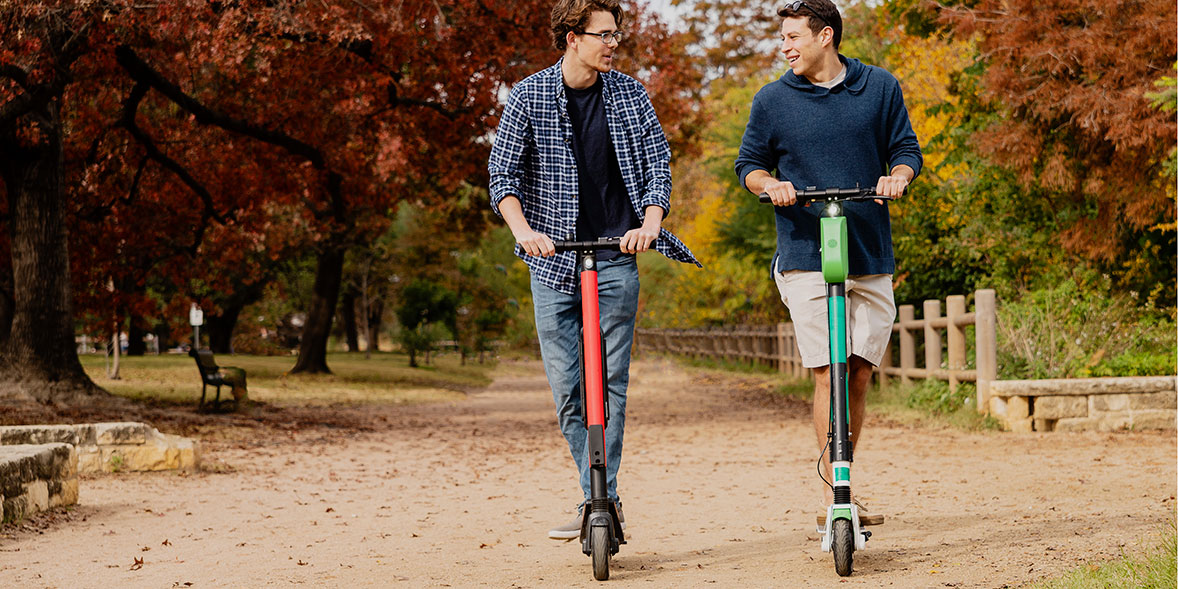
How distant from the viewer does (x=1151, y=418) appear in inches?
416

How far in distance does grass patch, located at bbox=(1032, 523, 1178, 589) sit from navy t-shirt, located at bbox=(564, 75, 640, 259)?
2028 millimetres

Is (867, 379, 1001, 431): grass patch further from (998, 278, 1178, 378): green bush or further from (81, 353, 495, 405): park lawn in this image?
(81, 353, 495, 405): park lawn

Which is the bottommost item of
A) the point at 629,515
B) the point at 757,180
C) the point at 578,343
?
the point at 629,515

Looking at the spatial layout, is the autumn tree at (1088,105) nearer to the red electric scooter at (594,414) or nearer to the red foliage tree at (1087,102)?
the red foliage tree at (1087,102)

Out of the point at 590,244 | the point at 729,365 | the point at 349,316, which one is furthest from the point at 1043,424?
the point at 349,316

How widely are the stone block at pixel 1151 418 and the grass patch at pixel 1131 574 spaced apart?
7052 mm

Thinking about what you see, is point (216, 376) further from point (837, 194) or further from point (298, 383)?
point (837, 194)

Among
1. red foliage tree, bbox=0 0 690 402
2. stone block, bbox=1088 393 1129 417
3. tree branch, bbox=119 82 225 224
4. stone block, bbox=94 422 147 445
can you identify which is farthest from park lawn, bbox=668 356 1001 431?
tree branch, bbox=119 82 225 224

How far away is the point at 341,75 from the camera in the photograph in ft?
47.6

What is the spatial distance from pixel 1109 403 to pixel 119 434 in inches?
326

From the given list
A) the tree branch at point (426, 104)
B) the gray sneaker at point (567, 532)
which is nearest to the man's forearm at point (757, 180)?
the gray sneaker at point (567, 532)

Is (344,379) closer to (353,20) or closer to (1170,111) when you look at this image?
(353,20)

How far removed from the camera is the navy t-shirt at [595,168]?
4.73 meters

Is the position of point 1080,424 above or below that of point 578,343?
below
